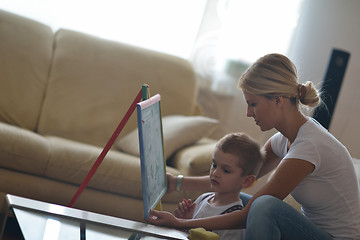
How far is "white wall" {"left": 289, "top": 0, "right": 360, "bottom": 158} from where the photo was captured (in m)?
3.38

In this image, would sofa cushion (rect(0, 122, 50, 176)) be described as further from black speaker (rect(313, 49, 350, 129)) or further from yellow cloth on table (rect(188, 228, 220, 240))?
black speaker (rect(313, 49, 350, 129))

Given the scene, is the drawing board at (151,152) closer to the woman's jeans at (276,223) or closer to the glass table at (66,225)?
the glass table at (66,225)

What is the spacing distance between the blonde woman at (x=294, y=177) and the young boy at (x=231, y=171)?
0.12 m

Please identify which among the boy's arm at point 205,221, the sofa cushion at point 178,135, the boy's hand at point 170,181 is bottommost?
the boy's arm at point 205,221

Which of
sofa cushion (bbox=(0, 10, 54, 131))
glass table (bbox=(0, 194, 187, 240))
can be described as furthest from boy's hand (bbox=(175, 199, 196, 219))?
sofa cushion (bbox=(0, 10, 54, 131))

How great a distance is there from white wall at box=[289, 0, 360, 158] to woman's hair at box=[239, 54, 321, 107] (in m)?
1.97

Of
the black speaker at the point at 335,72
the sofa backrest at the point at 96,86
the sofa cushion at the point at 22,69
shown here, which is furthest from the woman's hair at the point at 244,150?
the black speaker at the point at 335,72

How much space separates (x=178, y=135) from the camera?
2391 millimetres

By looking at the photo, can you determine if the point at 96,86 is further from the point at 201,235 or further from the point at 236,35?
the point at 201,235

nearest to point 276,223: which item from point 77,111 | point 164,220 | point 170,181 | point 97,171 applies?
point 164,220

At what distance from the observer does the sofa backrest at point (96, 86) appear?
257cm

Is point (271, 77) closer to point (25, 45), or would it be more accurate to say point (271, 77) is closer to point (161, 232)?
point (161, 232)

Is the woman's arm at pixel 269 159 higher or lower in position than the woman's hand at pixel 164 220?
higher

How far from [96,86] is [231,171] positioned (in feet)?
4.42
